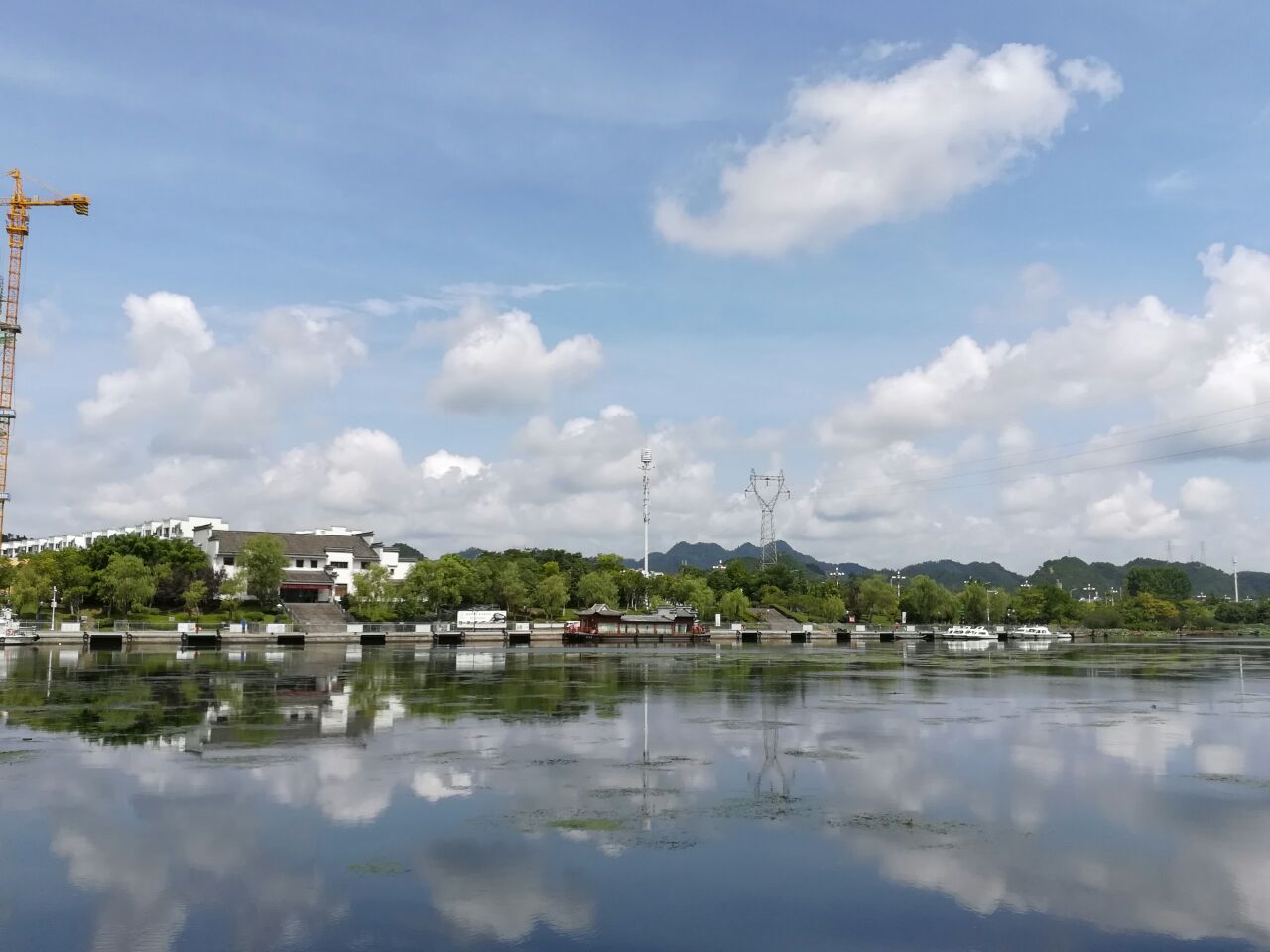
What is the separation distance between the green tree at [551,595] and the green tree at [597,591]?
4.89 m

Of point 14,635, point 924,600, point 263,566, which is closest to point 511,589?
point 263,566

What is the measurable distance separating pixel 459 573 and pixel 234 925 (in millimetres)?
102157

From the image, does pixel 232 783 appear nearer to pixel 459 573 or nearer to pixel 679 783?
pixel 679 783

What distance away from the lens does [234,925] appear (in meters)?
12.3

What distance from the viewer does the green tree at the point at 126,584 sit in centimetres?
8950

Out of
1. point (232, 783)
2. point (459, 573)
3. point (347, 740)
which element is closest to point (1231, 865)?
point (232, 783)

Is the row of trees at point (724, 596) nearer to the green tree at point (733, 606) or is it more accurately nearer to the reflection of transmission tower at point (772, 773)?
the green tree at point (733, 606)

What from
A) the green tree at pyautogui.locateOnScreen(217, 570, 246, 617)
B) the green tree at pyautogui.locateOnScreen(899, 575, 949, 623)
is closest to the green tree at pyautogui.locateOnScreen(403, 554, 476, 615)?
the green tree at pyautogui.locateOnScreen(217, 570, 246, 617)

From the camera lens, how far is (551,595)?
11888cm

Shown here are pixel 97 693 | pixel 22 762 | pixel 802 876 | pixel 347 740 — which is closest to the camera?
pixel 802 876

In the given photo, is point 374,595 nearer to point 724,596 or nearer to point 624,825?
point 724,596

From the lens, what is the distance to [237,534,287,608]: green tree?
100 m

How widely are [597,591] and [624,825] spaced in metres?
108

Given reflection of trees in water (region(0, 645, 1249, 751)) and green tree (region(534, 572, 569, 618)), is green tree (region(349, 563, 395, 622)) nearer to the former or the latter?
green tree (region(534, 572, 569, 618))
